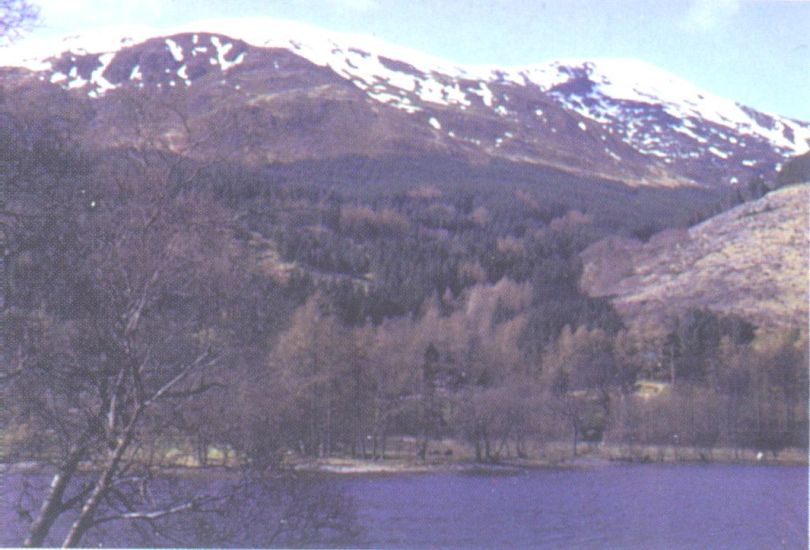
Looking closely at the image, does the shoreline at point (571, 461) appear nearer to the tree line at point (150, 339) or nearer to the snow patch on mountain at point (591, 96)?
the tree line at point (150, 339)

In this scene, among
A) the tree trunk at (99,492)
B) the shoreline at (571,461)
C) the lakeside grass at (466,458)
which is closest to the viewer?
the tree trunk at (99,492)

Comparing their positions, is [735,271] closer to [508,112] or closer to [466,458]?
[466,458]

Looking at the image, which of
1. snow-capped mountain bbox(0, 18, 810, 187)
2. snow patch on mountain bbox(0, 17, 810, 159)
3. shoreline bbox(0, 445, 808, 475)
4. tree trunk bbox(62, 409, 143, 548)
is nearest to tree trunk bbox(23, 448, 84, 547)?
tree trunk bbox(62, 409, 143, 548)

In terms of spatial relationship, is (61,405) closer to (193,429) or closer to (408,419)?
(193,429)

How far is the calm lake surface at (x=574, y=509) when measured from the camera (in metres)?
9.47

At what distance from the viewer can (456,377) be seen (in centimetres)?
1628

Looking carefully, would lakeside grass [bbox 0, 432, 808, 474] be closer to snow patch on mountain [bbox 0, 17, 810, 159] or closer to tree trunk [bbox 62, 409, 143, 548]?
tree trunk [bbox 62, 409, 143, 548]

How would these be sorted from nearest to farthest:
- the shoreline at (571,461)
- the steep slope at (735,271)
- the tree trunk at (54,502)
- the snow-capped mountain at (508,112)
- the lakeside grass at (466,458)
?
the tree trunk at (54,502) < the lakeside grass at (466,458) < the shoreline at (571,461) < the steep slope at (735,271) < the snow-capped mountain at (508,112)

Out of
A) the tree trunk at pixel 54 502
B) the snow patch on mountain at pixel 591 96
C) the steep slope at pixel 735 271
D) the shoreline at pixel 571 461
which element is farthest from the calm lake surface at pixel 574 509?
the snow patch on mountain at pixel 591 96

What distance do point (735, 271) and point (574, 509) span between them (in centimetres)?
892

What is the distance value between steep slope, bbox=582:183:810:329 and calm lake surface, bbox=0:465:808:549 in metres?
3.42

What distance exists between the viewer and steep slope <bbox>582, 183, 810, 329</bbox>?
1770 centimetres

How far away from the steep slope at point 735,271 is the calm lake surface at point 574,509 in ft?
11.2

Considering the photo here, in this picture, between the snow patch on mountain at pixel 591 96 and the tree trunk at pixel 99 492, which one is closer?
the tree trunk at pixel 99 492
